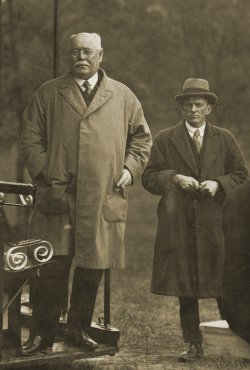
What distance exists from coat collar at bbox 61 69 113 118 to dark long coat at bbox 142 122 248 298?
50 cm

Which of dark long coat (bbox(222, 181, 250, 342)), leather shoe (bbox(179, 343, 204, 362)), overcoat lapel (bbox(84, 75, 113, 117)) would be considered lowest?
leather shoe (bbox(179, 343, 204, 362))

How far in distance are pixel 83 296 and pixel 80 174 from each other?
753mm

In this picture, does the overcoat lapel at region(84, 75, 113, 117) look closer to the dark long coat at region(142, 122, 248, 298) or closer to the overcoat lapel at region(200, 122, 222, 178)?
the dark long coat at region(142, 122, 248, 298)

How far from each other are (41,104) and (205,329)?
199 cm

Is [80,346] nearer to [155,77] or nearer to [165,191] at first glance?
[165,191]

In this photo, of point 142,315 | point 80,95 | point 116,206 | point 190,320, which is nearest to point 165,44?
point 80,95

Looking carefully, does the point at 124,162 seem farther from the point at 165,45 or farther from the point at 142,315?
the point at 142,315

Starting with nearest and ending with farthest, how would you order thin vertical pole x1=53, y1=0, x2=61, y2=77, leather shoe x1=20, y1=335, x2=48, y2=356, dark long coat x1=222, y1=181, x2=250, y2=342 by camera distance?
1. dark long coat x1=222, y1=181, x2=250, y2=342
2. leather shoe x1=20, y1=335, x2=48, y2=356
3. thin vertical pole x1=53, y1=0, x2=61, y2=77

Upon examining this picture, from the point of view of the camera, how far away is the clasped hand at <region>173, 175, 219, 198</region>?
555cm

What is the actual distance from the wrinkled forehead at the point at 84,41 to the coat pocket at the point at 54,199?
2.88 feet

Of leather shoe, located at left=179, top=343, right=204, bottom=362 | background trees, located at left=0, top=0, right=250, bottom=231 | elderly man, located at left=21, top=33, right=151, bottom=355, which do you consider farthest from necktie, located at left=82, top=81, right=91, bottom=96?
leather shoe, located at left=179, top=343, right=204, bottom=362

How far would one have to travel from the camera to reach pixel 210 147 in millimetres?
5641

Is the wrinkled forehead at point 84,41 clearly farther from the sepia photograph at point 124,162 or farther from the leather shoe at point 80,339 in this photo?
the leather shoe at point 80,339

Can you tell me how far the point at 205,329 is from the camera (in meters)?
6.31
